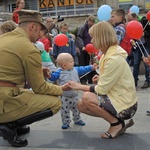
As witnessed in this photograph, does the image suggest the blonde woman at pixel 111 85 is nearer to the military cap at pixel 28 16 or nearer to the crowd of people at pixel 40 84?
the crowd of people at pixel 40 84

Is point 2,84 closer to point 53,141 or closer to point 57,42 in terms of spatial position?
point 53,141

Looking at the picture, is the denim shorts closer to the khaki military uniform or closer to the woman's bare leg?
the woman's bare leg

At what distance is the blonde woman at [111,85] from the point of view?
3.32 metres

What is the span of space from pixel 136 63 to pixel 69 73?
3378 mm

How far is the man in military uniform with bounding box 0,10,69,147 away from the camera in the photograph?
3.19m

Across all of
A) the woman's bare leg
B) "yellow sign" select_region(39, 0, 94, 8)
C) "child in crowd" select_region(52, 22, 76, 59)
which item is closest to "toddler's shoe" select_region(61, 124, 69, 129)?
the woman's bare leg

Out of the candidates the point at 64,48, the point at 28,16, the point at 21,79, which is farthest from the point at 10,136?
the point at 64,48

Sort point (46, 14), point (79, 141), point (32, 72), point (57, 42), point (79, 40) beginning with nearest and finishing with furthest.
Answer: point (32, 72), point (79, 141), point (57, 42), point (79, 40), point (46, 14)

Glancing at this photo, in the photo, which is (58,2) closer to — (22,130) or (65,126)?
(65,126)

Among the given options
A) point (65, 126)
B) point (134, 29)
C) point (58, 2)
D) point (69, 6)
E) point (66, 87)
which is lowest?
point (65, 126)

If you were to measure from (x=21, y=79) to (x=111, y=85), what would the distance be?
995 millimetres

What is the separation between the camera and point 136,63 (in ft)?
22.6

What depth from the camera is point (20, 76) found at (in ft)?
10.8

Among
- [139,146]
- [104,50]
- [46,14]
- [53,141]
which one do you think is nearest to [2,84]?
[53,141]
